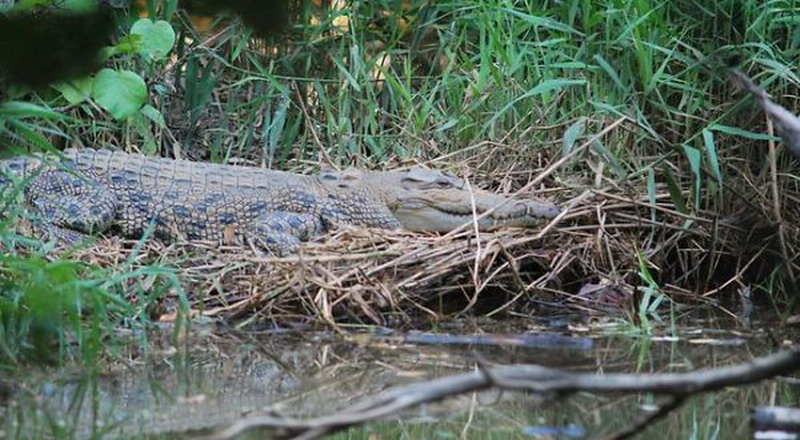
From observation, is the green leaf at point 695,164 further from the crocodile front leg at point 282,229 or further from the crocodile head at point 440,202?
the crocodile front leg at point 282,229

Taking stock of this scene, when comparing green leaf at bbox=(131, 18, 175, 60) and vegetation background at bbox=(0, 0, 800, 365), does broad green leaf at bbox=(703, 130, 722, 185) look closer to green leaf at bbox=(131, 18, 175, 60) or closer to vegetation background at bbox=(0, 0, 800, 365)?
vegetation background at bbox=(0, 0, 800, 365)

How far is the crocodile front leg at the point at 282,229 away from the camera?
560 centimetres

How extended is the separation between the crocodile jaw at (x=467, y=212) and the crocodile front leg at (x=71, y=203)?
1.20m

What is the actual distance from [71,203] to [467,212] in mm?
1612

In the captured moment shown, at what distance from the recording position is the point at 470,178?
599cm

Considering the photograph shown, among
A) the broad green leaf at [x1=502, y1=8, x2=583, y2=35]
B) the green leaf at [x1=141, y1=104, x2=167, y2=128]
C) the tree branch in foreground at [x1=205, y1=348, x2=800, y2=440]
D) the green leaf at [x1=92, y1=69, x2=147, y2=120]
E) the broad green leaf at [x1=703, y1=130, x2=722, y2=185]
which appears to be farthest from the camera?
the green leaf at [x1=141, y1=104, x2=167, y2=128]

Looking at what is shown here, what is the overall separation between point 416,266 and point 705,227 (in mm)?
1168

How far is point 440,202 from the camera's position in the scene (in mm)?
5617

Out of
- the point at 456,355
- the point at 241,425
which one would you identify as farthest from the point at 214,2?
the point at 456,355

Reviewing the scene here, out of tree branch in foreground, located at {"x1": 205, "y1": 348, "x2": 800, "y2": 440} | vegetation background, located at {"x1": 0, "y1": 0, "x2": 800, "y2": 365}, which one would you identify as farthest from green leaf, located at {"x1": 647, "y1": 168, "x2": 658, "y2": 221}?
tree branch in foreground, located at {"x1": 205, "y1": 348, "x2": 800, "y2": 440}

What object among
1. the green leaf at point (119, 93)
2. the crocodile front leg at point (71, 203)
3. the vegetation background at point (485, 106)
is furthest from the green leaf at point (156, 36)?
the crocodile front leg at point (71, 203)

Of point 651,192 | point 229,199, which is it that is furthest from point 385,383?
point 229,199

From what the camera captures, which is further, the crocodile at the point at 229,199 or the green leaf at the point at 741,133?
the crocodile at the point at 229,199

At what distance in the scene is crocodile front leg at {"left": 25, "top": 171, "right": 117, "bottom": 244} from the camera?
220 inches
